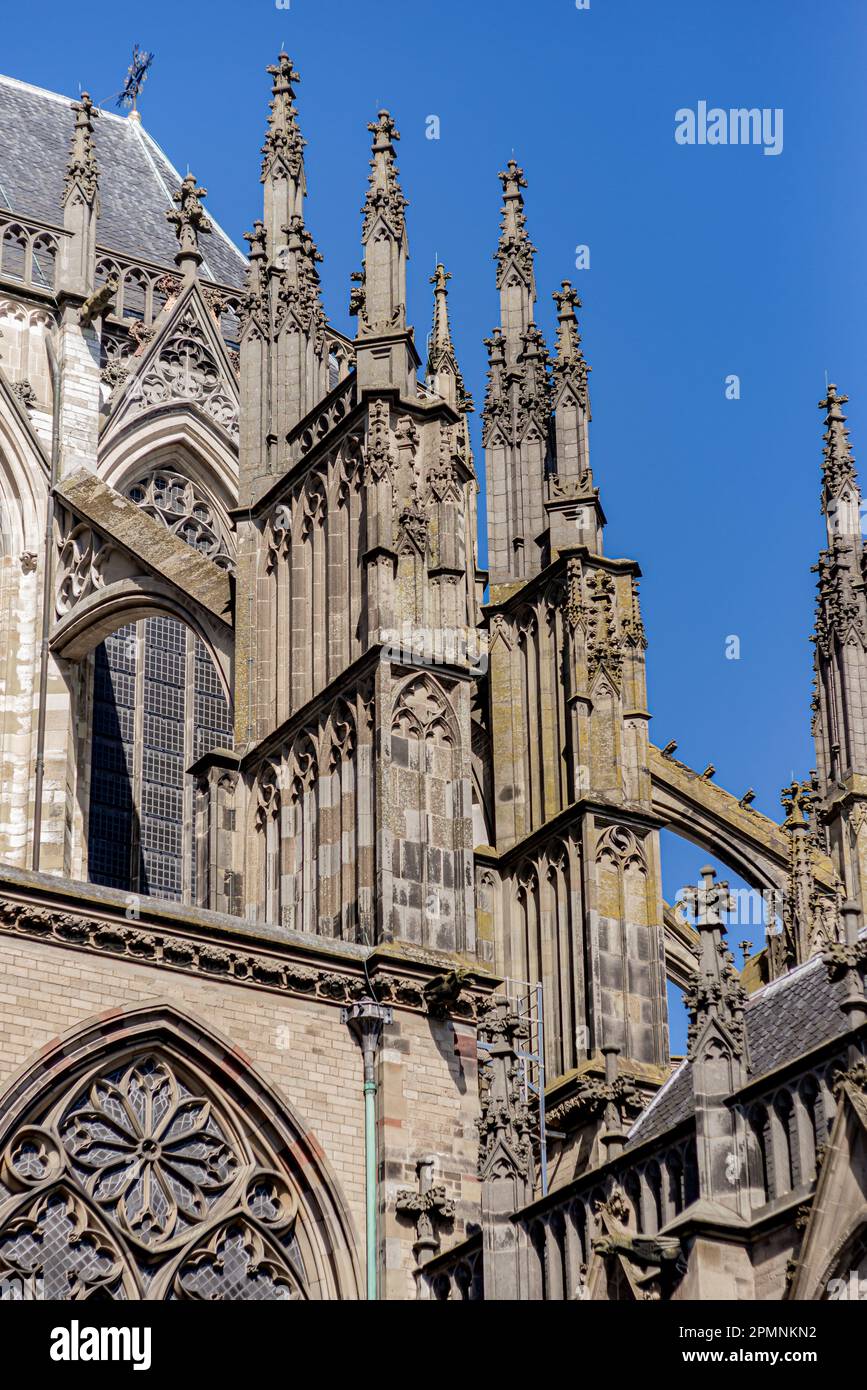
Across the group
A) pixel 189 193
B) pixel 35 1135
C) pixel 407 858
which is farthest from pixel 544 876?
pixel 189 193

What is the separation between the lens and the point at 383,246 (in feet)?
107

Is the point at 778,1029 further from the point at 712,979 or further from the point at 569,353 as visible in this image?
the point at 569,353

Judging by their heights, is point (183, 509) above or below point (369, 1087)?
above

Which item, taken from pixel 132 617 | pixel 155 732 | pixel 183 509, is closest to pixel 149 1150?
pixel 132 617

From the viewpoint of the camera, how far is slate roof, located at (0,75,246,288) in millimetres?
43750

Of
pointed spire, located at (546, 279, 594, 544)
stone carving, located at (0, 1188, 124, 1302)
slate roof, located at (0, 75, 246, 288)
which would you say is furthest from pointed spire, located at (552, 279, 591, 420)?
stone carving, located at (0, 1188, 124, 1302)

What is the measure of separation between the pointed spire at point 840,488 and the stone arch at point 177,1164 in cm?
1482

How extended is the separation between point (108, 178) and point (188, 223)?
577cm

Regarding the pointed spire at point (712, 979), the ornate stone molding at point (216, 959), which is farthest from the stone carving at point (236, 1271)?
the pointed spire at point (712, 979)

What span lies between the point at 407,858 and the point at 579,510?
22.5 ft

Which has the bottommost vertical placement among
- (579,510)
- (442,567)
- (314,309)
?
(442,567)

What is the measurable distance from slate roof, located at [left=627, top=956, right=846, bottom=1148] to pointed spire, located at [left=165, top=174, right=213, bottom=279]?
59.2 feet

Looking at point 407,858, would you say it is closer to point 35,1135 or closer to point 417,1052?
point 417,1052

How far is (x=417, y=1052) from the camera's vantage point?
28.2 m
